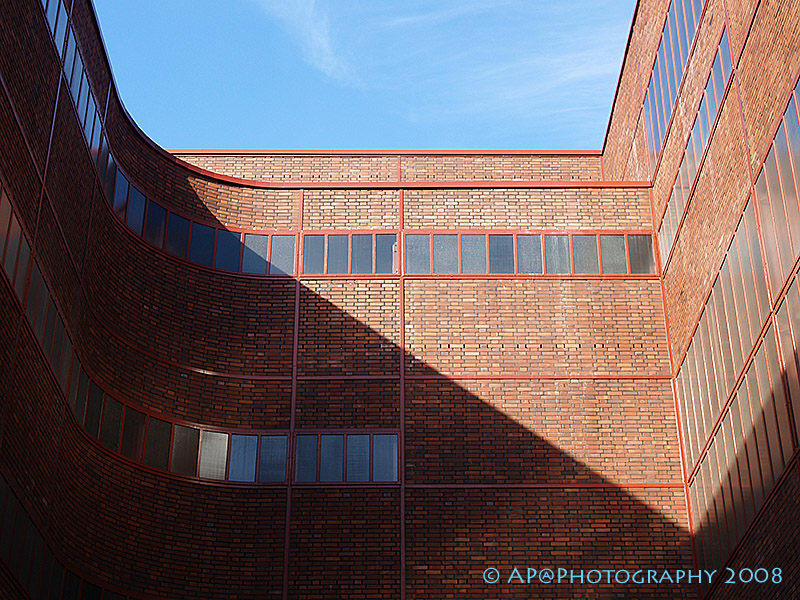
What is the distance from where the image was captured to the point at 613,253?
100 ft

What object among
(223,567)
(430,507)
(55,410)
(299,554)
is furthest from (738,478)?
(55,410)

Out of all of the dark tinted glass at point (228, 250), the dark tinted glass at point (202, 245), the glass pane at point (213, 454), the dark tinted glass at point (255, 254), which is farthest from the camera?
the dark tinted glass at point (255, 254)

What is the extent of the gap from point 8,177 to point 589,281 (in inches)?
643

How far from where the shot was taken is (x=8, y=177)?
1922 cm

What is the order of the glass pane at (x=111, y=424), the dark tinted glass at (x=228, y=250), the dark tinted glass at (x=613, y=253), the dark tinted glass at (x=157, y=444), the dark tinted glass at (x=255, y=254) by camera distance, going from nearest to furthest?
the glass pane at (x=111, y=424) → the dark tinted glass at (x=157, y=444) → the dark tinted glass at (x=228, y=250) → the dark tinted glass at (x=255, y=254) → the dark tinted glass at (x=613, y=253)

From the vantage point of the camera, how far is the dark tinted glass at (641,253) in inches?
1192

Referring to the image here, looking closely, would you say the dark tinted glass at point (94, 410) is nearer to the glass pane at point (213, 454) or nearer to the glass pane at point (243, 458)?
the glass pane at point (213, 454)

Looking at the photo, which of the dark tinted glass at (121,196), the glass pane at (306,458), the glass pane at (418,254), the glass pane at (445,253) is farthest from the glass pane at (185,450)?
the glass pane at (445,253)

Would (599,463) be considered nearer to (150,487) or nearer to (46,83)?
(150,487)

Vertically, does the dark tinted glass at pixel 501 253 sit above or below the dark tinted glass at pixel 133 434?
above

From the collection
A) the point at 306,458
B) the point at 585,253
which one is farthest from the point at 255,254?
the point at 585,253

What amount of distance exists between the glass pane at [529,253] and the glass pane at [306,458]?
7593mm

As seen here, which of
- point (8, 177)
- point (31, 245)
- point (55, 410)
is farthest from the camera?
point (55, 410)

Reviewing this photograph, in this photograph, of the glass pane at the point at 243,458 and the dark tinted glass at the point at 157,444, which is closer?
the dark tinted glass at the point at 157,444
